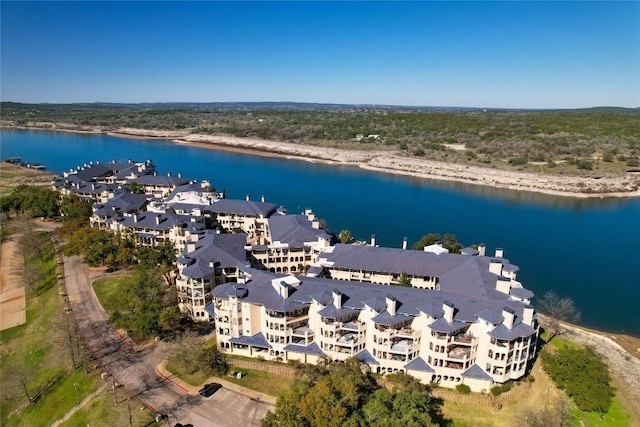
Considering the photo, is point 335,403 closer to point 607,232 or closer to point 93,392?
point 93,392

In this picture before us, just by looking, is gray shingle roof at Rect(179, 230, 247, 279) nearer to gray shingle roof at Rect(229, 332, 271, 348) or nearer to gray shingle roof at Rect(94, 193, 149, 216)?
gray shingle roof at Rect(229, 332, 271, 348)

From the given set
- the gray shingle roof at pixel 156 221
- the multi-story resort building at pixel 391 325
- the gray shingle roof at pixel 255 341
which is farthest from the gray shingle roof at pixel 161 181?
the gray shingle roof at pixel 255 341

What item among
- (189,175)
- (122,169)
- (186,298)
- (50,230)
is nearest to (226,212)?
(186,298)

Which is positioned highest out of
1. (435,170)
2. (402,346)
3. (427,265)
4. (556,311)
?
(427,265)

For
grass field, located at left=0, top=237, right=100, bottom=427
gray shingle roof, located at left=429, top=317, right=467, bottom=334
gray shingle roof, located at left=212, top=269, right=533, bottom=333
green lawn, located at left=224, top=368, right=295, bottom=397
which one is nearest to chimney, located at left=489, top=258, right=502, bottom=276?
gray shingle roof, located at left=212, top=269, right=533, bottom=333

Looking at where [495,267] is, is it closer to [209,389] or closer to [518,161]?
[209,389]

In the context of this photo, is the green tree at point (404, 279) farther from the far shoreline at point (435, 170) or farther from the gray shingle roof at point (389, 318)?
the far shoreline at point (435, 170)

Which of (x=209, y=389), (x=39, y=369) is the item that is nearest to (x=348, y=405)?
(x=209, y=389)
